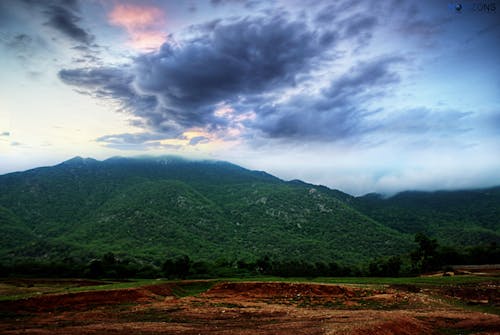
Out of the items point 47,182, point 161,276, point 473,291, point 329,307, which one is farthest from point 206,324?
point 47,182

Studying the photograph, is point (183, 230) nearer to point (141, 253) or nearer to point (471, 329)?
point (141, 253)

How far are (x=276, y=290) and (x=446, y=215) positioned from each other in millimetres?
146926

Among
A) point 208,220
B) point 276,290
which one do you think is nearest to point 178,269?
point 276,290

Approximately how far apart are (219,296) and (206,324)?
18.2 meters

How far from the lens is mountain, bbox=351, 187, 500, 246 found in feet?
423

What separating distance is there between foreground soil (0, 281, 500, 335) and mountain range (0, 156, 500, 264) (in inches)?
2750

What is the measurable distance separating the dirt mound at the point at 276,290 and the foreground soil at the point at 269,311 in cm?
10

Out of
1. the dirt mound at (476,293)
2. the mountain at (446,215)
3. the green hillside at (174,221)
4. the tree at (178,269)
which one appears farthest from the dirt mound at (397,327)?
the mountain at (446,215)

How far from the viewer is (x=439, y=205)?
17000cm

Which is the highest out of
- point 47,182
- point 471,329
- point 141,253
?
point 47,182

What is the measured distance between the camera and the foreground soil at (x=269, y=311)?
18.3 m

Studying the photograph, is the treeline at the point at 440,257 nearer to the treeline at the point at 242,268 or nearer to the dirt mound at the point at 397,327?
the treeline at the point at 242,268

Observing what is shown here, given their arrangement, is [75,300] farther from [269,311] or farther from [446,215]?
[446,215]

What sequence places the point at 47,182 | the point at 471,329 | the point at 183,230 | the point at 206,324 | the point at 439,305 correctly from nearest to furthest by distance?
1. the point at 471,329
2. the point at 206,324
3. the point at 439,305
4. the point at 183,230
5. the point at 47,182
